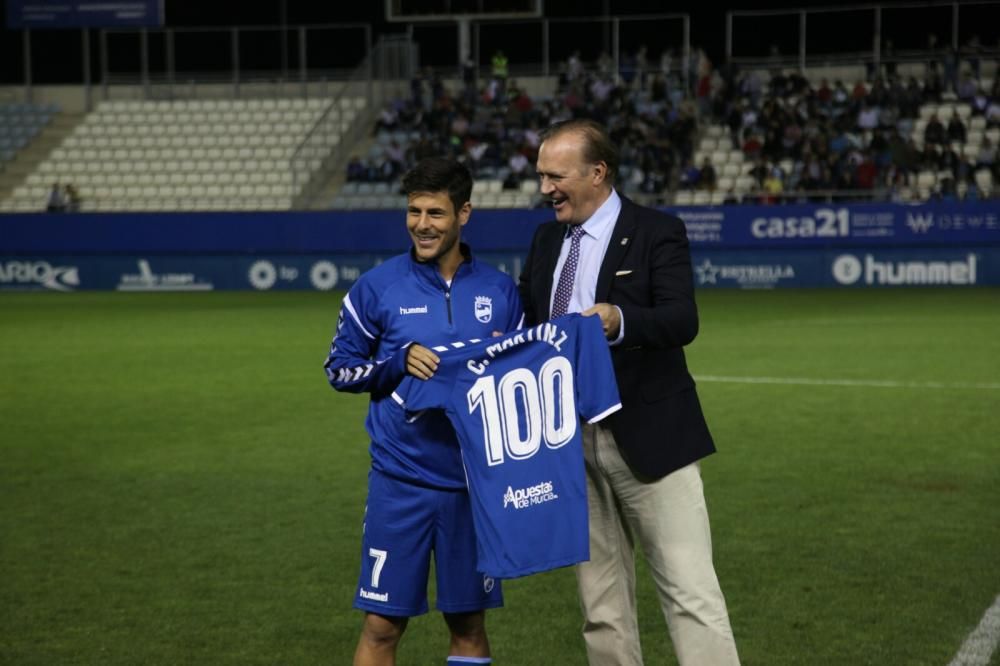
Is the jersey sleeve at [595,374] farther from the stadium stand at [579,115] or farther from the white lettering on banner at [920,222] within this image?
the stadium stand at [579,115]

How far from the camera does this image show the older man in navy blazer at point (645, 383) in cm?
429

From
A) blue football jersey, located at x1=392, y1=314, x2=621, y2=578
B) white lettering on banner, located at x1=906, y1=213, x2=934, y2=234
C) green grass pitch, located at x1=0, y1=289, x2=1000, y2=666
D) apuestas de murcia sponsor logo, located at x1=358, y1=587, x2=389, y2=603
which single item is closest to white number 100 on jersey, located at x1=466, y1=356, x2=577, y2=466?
blue football jersey, located at x1=392, y1=314, x2=621, y2=578

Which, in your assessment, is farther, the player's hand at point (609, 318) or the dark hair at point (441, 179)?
the dark hair at point (441, 179)

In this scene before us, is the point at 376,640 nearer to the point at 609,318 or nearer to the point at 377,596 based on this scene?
the point at 377,596

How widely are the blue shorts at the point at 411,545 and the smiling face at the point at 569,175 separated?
98 centimetres

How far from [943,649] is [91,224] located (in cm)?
2853

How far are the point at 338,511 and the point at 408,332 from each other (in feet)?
13.5

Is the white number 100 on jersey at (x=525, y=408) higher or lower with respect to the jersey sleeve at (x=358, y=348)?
lower

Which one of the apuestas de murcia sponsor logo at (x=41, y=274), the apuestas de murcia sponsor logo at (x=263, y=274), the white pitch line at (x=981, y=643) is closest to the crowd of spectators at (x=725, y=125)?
the apuestas de murcia sponsor logo at (x=263, y=274)

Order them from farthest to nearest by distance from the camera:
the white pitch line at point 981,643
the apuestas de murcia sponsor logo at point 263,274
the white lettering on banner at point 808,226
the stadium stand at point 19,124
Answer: the stadium stand at point 19,124 → the apuestas de murcia sponsor logo at point 263,274 → the white lettering on banner at point 808,226 → the white pitch line at point 981,643

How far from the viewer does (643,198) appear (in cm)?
3083

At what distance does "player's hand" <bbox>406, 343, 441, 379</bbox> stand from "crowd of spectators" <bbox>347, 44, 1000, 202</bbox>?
2598 centimetres

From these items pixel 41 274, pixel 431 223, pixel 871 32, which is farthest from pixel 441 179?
pixel 871 32

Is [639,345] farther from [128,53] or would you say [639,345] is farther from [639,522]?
[128,53]
